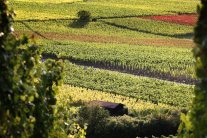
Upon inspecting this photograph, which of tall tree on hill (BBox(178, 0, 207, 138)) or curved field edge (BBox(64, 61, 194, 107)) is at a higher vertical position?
tall tree on hill (BBox(178, 0, 207, 138))

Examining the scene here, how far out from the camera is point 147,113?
22969 millimetres

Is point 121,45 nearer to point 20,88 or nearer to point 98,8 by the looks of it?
point 98,8

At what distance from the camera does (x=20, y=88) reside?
604 centimetres

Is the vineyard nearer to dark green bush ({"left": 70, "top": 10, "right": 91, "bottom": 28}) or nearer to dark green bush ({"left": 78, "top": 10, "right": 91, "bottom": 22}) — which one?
dark green bush ({"left": 70, "top": 10, "right": 91, "bottom": 28})

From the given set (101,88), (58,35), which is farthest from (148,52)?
(101,88)

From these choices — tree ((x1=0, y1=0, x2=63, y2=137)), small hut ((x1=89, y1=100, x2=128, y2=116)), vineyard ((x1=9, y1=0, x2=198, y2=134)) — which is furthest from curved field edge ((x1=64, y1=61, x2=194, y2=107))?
tree ((x1=0, y1=0, x2=63, y2=137))

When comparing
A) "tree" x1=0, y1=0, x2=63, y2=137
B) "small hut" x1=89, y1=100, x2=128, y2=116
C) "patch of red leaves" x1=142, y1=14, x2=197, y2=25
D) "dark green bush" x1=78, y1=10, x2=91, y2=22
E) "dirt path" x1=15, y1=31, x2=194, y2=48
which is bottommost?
"patch of red leaves" x1=142, y1=14, x2=197, y2=25

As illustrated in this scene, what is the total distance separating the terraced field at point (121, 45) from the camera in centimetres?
3142

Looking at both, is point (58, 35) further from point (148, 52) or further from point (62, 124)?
point (62, 124)

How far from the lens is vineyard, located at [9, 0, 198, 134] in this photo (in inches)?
1155

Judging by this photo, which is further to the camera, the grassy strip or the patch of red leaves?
the grassy strip

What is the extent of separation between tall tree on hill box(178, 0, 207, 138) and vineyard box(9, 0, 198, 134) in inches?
329

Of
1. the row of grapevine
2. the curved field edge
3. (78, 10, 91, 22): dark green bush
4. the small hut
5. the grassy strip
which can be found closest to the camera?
the small hut

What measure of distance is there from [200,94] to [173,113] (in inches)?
618
